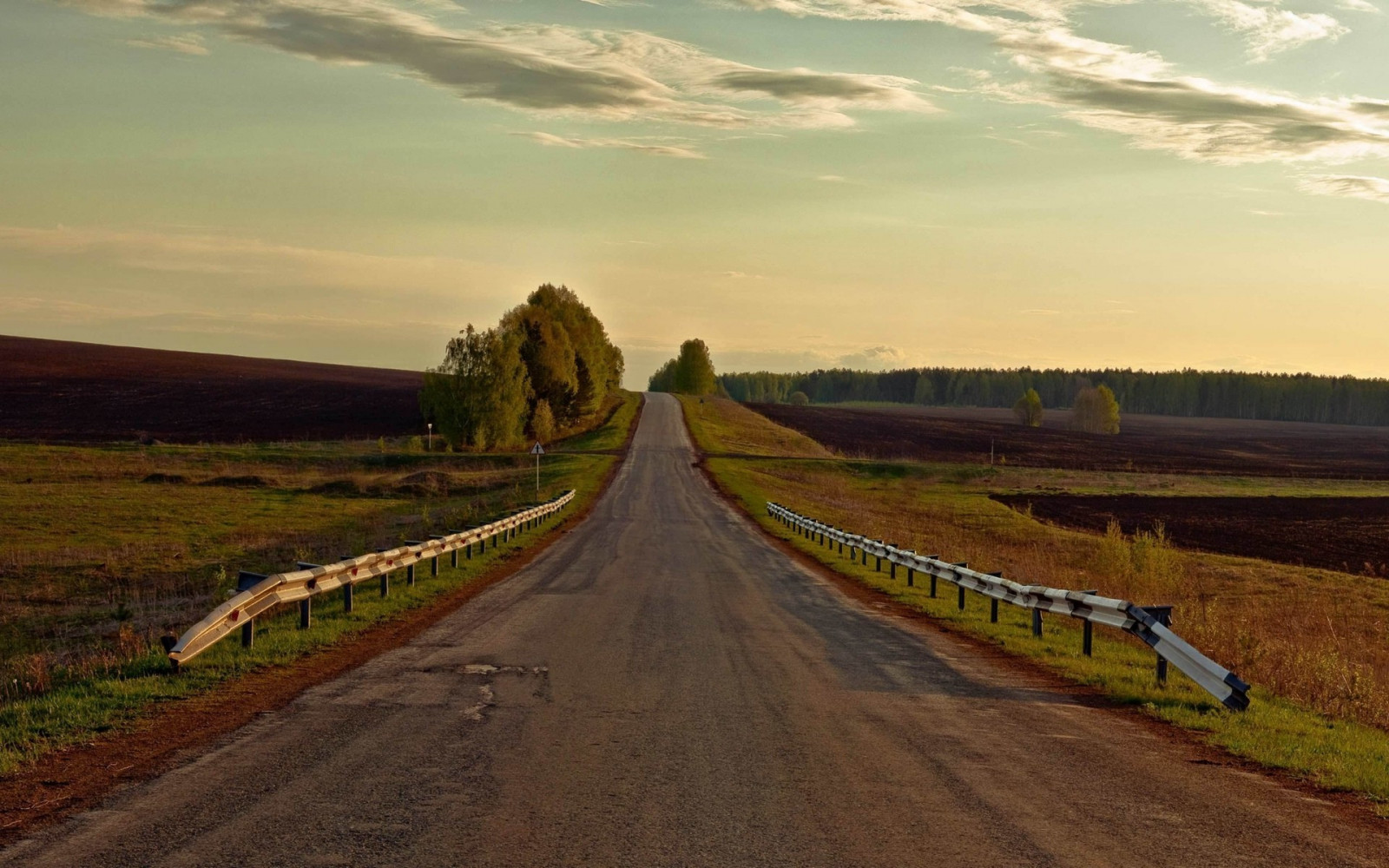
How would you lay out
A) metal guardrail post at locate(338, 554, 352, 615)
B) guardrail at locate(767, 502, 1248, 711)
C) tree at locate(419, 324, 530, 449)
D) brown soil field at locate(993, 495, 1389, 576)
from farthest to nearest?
1. tree at locate(419, 324, 530, 449)
2. brown soil field at locate(993, 495, 1389, 576)
3. metal guardrail post at locate(338, 554, 352, 615)
4. guardrail at locate(767, 502, 1248, 711)

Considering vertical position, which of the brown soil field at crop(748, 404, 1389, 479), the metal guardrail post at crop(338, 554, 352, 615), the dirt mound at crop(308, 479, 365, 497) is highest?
the brown soil field at crop(748, 404, 1389, 479)

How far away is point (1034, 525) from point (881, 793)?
4828cm

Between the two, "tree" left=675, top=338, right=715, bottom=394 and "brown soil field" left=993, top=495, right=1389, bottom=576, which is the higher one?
"tree" left=675, top=338, right=715, bottom=394

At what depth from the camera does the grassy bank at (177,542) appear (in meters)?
11.3

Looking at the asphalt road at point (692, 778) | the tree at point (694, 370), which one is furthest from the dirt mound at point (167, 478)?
the tree at point (694, 370)

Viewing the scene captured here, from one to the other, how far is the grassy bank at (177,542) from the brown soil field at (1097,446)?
43897 millimetres

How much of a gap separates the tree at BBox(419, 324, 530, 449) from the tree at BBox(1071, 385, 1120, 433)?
344ft

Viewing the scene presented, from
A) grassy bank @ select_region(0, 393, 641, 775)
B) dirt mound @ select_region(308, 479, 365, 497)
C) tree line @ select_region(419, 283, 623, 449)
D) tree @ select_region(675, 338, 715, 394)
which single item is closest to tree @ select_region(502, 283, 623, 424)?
tree line @ select_region(419, 283, 623, 449)

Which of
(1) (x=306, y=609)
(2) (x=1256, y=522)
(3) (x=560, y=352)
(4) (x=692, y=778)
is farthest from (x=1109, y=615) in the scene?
(3) (x=560, y=352)

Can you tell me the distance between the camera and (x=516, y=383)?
80312mm

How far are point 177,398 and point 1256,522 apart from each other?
302 ft

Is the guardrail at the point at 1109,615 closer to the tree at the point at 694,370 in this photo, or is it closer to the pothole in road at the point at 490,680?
the pothole in road at the point at 490,680

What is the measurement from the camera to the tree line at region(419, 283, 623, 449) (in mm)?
78875

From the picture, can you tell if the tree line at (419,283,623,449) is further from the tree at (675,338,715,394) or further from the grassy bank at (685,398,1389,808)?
the tree at (675,338,715,394)
